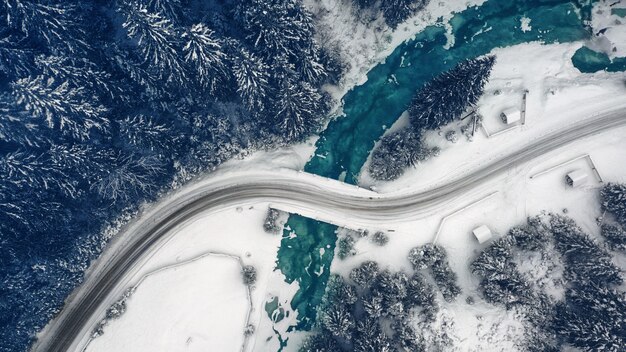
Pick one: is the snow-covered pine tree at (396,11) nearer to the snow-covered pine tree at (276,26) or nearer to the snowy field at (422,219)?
the snowy field at (422,219)

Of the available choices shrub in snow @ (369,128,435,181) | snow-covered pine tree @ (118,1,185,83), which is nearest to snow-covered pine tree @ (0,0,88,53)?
snow-covered pine tree @ (118,1,185,83)

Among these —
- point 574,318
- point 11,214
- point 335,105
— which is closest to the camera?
point 11,214

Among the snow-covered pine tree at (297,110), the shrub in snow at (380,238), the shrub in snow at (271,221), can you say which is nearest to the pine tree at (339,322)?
the shrub in snow at (380,238)

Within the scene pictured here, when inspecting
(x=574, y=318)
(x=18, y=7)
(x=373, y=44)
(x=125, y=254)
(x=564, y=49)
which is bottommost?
(x=574, y=318)

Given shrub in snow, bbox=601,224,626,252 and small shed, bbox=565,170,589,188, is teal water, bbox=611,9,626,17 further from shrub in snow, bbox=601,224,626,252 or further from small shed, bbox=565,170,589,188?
shrub in snow, bbox=601,224,626,252

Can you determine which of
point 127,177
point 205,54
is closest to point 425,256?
point 205,54

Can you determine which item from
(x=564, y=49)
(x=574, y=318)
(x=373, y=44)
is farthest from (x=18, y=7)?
(x=574, y=318)

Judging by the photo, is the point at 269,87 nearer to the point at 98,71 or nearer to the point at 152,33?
the point at 152,33
